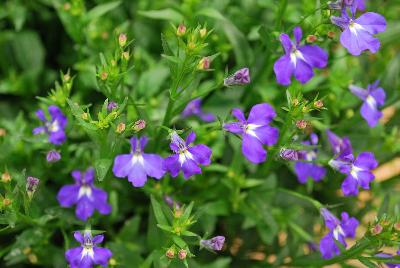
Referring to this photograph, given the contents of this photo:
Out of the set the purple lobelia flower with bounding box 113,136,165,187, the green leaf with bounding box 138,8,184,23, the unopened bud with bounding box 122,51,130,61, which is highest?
the unopened bud with bounding box 122,51,130,61

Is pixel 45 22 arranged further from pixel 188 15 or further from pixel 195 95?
pixel 195 95

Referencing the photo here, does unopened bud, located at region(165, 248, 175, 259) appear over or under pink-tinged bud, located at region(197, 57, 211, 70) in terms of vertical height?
under

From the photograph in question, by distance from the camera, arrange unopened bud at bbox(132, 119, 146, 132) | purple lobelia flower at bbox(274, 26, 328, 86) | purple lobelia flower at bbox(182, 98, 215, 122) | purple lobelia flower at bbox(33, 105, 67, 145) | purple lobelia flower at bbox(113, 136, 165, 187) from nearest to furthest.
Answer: unopened bud at bbox(132, 119, 146, 132)
purple lobelia flower at bbox(113, 136, 165, 187)
purple lobelia flower at bbox(274, 26, 328, 86)
purple lobelia flower at bbox(33, 105, 67, 145)
purple lobelia flower at bbox(182, 98, 215, 122)

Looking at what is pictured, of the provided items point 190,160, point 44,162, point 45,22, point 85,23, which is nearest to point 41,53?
point 45,22

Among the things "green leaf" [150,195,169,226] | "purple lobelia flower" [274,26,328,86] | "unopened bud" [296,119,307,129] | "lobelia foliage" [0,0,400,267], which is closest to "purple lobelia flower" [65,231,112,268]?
"lobelia foliage" [0,0,400,267]

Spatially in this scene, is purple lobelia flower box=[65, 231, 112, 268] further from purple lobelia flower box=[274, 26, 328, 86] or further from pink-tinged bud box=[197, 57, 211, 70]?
purple lobelia flower box=[274, 26, 328, 86]

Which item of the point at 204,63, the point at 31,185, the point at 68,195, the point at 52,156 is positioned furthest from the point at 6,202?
the point at 204,63
